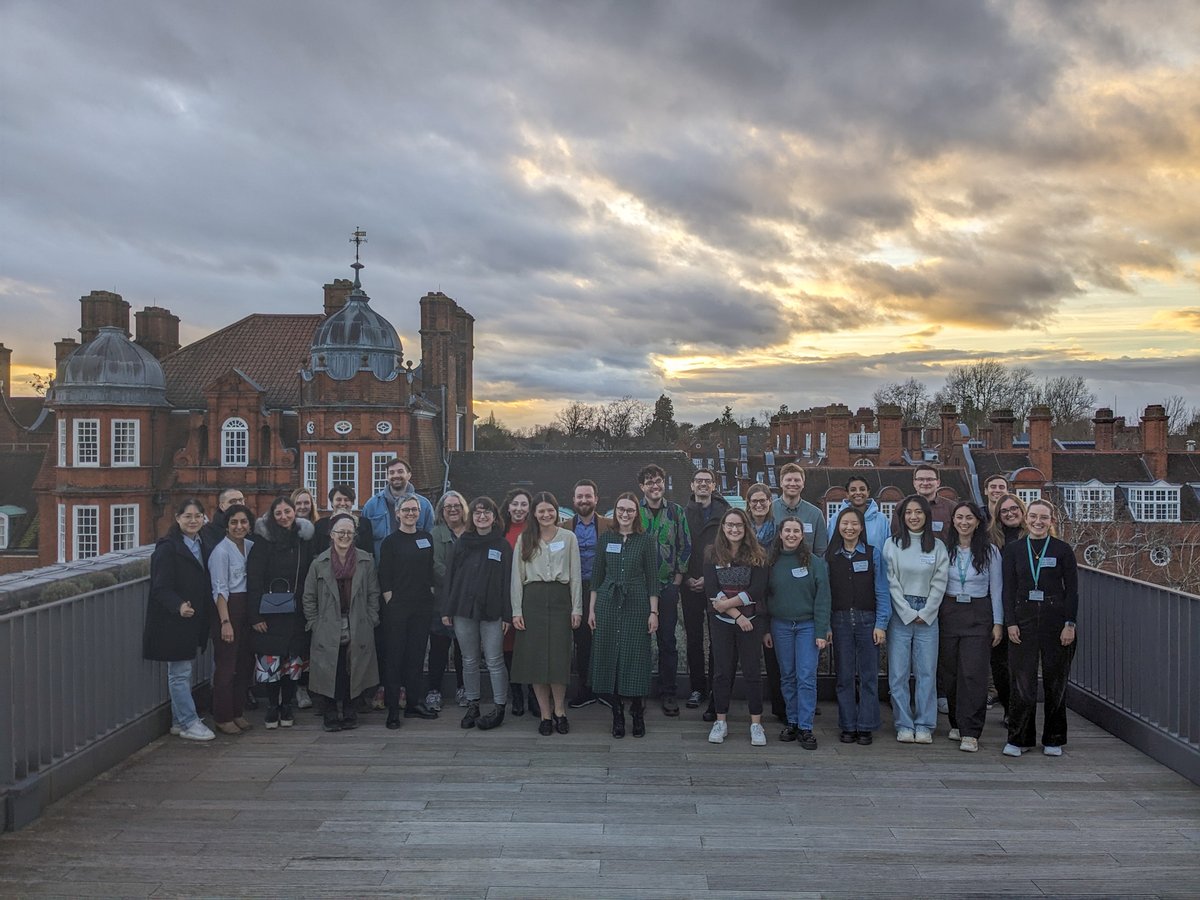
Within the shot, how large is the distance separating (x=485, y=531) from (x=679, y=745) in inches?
78.5

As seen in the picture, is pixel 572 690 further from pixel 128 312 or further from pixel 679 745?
pixel 128 312

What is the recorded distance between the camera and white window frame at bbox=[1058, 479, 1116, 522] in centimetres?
3553

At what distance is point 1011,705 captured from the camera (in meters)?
5.97

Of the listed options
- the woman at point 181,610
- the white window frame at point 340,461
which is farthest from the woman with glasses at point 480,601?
the white window frame at point 340,461

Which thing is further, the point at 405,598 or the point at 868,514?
the point at 868,514

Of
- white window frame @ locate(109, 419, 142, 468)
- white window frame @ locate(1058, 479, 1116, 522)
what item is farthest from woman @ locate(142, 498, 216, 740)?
white window frame @ locate(1058, 479, 1116, 522)

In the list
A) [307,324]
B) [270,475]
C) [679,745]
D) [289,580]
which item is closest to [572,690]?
[679,745]

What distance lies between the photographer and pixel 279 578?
643 cm

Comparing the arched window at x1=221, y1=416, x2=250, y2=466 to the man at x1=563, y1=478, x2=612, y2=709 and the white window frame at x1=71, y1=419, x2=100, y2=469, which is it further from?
the man at x1=563, y1=478, x2=612, y2=709

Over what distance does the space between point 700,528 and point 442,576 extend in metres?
2.00

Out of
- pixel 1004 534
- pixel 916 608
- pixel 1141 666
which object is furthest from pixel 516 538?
pixel 1141 666

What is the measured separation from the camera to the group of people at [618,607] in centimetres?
601

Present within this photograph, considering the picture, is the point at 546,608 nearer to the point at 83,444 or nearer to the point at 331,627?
the point at 331,627

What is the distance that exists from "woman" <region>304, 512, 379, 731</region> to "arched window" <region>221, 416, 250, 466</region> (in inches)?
1353
